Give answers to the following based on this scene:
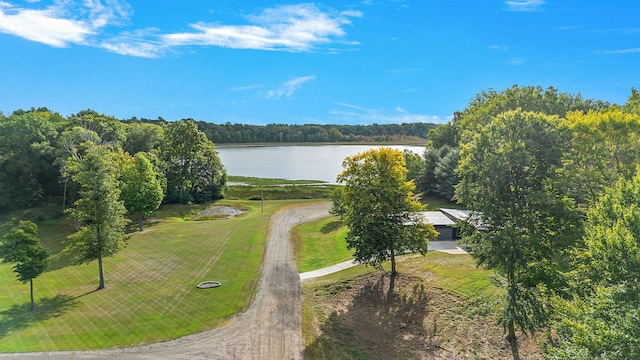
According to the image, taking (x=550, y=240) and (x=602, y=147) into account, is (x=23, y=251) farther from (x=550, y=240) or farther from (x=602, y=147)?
(x=602, y=147)

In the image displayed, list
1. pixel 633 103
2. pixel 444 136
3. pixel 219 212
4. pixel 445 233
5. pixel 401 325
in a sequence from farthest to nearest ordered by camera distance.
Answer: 1. pixel 444 136
2. pixel 219 212
3. pixel 633 103
4. pixel 445 233
5. pixel 401 325

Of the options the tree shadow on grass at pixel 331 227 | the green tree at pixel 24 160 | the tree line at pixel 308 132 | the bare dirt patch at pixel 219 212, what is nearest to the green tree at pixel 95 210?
the tree shadow on grass at pixel 331 227

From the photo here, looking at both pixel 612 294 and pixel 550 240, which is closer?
pixel 612 294

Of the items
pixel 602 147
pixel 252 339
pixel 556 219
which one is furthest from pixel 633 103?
pixel 252 339

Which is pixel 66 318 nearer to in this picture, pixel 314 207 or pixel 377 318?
pixel 377 318

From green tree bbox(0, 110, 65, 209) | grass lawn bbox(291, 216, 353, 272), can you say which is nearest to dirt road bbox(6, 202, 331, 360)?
grass lawn bbox(291, 216, 353, 272)

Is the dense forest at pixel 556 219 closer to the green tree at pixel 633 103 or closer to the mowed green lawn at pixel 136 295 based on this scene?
the green tree at pixel 633 103

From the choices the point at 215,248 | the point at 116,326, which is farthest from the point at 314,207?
the point at 116,326
